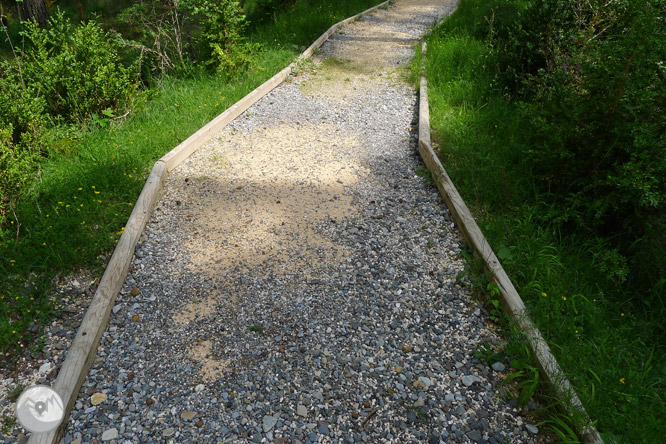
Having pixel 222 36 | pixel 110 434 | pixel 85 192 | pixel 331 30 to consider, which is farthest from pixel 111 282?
pixel 331 30

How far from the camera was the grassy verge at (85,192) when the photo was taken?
3260 millimetres

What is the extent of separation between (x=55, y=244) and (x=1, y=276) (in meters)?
0.44

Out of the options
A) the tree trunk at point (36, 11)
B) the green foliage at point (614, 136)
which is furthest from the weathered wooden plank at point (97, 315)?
the tree trunk at point (36, 11)

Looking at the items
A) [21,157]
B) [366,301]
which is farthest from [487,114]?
[21,157]

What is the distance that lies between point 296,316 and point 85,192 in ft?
8.61

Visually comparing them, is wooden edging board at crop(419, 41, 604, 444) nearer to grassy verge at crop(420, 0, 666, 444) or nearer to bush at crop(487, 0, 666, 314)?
grassy verge at crop(420, 0, 666, 444)

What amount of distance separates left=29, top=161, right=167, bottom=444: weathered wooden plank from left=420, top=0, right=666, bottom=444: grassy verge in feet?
10.1

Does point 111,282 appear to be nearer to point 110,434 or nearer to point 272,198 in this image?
point 110,434

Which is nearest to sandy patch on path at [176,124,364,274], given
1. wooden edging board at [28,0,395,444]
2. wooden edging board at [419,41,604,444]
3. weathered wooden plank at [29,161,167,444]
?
wooden edging board at [28,0,395,444]

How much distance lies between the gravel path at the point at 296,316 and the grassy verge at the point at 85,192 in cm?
41

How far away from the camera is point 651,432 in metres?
2.38

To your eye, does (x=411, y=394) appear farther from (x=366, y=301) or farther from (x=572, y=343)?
(x=572, y=343)

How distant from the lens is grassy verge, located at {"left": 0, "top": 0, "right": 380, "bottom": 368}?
326cm

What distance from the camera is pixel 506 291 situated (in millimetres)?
3197
